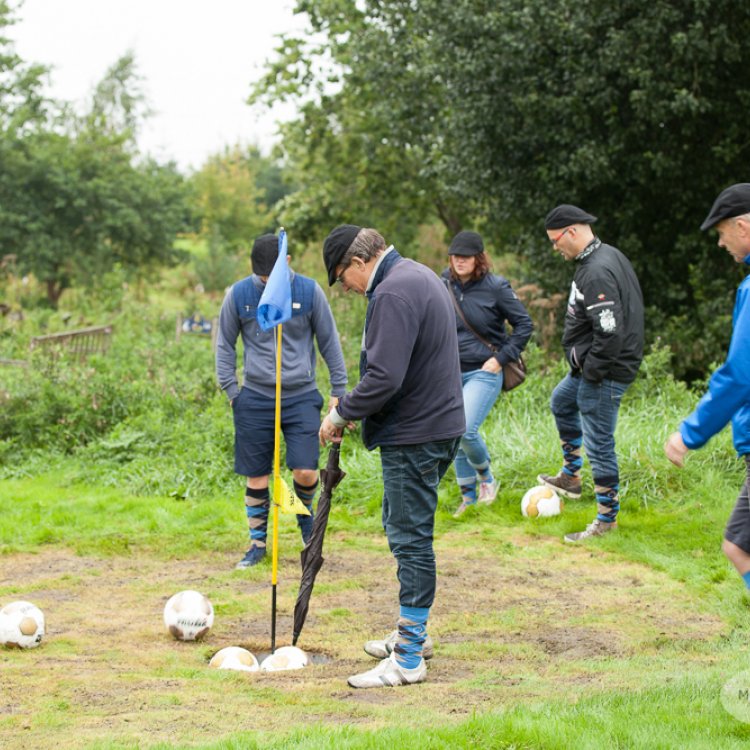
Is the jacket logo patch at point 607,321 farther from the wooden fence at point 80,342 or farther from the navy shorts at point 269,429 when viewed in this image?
the wooden fence at point 80,342

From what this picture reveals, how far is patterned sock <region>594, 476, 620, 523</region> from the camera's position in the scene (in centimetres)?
744

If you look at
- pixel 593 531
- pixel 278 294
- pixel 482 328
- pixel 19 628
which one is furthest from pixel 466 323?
pixel 19 628

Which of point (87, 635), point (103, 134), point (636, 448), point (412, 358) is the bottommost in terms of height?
point (87, 635)

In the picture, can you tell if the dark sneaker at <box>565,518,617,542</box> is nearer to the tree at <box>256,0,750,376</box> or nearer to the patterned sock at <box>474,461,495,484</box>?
the patterned sock at <box>474,461,495,484</box>

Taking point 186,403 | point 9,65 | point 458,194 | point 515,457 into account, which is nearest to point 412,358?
point 515,457

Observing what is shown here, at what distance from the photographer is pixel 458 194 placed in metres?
17.2

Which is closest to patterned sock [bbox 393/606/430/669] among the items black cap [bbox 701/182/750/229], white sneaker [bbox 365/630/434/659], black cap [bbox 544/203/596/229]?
white sneaker [bbox 365/630/434/659]

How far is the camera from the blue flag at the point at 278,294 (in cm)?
563

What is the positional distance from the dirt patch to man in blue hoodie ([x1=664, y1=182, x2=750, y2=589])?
2.98 feet

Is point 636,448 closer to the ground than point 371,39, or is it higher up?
closer to the ground

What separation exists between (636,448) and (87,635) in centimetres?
492

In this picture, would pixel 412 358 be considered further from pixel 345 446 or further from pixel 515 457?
pixel 345 446

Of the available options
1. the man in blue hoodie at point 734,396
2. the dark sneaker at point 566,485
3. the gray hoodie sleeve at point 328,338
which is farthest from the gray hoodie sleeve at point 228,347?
the man in blue hoodie at point 734,396

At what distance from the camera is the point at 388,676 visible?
4.70 metres
